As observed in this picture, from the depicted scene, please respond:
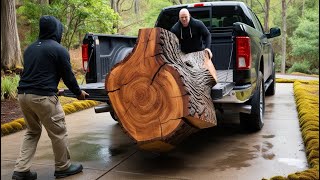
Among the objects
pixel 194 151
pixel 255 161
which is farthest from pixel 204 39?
pixel 255 161

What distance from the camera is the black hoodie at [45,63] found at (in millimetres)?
3672

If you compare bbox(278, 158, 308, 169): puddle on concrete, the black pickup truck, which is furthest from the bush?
bbox(278, 158, 308, 169): puddle on concrete

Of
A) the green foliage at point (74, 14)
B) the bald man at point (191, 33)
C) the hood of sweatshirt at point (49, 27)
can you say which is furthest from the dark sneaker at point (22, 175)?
the green foliage at point (74, 14)

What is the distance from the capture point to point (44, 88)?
144 inches

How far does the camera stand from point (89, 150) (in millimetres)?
5109

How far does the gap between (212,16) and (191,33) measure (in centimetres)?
158

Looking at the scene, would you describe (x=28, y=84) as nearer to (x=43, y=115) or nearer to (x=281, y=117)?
(x=43, y=115)

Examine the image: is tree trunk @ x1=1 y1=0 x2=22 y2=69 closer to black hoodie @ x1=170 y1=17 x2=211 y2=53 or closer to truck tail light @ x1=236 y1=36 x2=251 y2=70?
black hoodie @ x1=170 y1=17 x2=211 y2=53

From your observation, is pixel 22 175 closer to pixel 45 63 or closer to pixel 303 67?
pixel 45 63

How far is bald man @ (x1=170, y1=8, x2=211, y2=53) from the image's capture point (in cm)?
558

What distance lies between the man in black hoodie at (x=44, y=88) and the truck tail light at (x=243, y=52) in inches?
82.2

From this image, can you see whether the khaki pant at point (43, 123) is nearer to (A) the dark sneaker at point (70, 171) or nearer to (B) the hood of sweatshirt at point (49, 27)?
(A) the dark sneaker at point (70, 171)

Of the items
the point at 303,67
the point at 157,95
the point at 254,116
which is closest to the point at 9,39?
the point at 254,116

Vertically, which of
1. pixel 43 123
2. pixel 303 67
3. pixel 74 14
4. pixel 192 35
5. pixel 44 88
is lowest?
pixel 303 67
